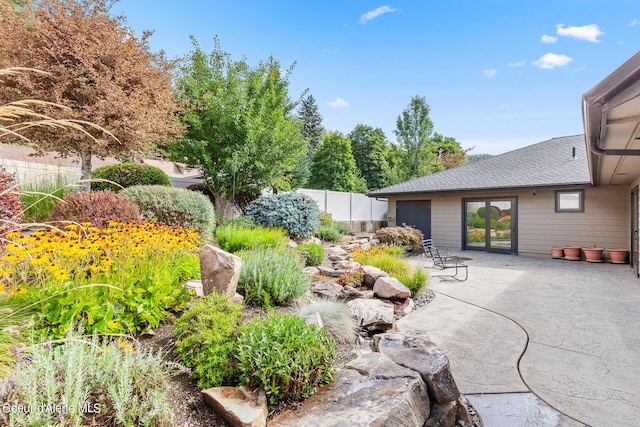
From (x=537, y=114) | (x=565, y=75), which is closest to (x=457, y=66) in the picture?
(x=565, y=75)

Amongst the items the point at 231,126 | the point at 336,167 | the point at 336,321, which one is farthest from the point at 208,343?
the point at 336,167

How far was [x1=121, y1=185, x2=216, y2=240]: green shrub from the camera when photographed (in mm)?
5340

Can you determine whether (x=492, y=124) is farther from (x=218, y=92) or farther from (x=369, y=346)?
(x=369, y=346)

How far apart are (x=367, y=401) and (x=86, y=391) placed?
1472mm

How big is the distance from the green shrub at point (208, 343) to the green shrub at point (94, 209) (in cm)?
258

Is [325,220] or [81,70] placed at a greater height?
[81,70]

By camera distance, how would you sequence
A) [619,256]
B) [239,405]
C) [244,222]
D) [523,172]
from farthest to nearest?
1. [523,172]
2. [619,256]
3. [244,222]
4. [239,405]

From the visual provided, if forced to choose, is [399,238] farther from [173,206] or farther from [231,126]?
[173,206]

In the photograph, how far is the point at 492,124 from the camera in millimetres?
18125

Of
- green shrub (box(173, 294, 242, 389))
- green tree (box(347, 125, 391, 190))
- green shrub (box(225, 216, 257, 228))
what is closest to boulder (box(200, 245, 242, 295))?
green shrub (box(173, 294, 242, 389))

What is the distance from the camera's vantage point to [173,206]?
558 cm

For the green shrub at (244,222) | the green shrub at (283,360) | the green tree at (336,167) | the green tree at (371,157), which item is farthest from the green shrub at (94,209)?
the green tree at (371,157)

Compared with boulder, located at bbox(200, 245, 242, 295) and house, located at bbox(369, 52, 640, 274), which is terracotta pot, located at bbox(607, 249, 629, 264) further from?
boulder, located at bbox(200, 245, 242, 295)

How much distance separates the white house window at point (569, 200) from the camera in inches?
379
